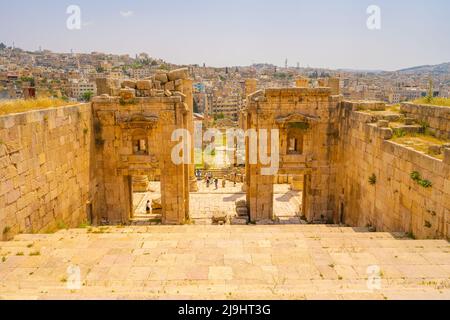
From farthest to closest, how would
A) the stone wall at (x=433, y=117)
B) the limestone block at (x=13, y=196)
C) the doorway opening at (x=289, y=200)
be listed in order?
the doorway opening at (x=289, y=200) → the stone wall at (x=433, y=117) → the limestone block at (x=13, y=196)

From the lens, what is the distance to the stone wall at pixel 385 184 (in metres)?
8.30

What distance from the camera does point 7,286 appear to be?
5.47 m

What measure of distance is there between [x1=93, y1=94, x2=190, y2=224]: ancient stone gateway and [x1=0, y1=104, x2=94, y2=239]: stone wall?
2.55 ft

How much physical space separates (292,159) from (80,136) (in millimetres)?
8367

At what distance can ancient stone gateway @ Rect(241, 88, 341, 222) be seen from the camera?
1495cm

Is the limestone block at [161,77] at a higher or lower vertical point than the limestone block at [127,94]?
higher

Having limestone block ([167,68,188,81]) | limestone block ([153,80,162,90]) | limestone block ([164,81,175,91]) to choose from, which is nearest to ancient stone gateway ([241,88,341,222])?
limestone block ([167,68,188,81])

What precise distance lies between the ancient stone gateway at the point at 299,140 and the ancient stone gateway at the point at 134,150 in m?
2.98

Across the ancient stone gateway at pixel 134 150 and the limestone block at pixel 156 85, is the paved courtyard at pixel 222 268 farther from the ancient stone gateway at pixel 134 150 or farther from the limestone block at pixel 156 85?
the limestone block at pixel 156 85

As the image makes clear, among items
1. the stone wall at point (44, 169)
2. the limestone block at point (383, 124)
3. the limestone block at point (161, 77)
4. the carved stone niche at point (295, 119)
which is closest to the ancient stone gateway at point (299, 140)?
the carved stone niche at point (295, 119)

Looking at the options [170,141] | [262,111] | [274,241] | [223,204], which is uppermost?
[262,111]

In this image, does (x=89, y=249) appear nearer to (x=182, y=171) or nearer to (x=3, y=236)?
(x=3, y=236)

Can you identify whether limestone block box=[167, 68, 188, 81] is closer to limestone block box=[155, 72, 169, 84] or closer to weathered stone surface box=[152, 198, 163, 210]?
limestone block box=[155, 72, 169, 84]
